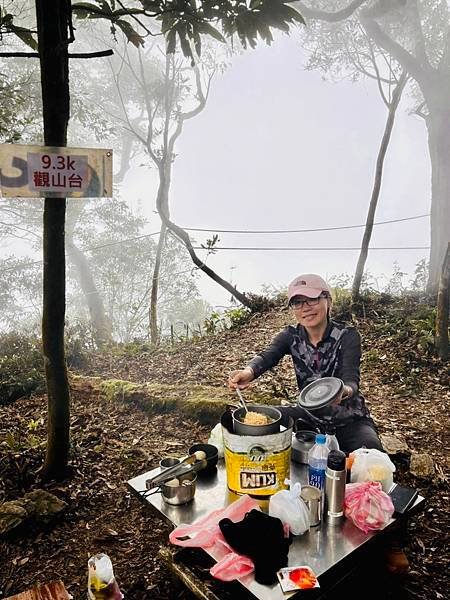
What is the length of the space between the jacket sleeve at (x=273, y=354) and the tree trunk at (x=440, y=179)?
21.5 feet

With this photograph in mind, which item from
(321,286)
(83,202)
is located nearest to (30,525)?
(321,286)

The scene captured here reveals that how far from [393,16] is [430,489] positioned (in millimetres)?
9582

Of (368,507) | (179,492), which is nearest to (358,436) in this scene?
(368,507)

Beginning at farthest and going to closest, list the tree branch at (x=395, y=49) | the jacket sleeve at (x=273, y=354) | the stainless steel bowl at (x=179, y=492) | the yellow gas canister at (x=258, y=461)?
the tree branch at (x=395, y=49) < the jacket sleeve at (x=273, y=354) < the stainless steel bowl at (x=179, y=492) < the yellow gas canister at (x=258, y=461)

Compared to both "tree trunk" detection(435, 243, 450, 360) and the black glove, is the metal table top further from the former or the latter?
"tree trunk" detection(435, 243, 450, 360)

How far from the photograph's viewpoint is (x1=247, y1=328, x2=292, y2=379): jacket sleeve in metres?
2.87

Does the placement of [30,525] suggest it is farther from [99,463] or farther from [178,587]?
[178,587]

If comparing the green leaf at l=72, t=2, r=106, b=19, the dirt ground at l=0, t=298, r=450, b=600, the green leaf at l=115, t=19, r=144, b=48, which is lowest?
the dirt ground at l=0, t=298, r=450, b=600

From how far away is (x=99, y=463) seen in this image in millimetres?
3127

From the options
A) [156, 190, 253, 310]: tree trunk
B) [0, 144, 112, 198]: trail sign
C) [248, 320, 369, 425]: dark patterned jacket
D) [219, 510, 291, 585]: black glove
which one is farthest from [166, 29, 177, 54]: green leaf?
[156, 190, 253, 310]: tree trunk

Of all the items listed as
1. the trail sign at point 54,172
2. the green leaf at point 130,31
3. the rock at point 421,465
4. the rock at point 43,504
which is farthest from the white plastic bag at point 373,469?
the green leaf at point 130,31

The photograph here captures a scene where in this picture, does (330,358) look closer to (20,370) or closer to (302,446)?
(302,446)

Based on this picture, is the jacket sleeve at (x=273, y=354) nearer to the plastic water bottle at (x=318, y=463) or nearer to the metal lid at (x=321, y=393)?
the metal lid at (x=321, y=393)

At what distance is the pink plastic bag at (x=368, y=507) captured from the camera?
1758 mm
